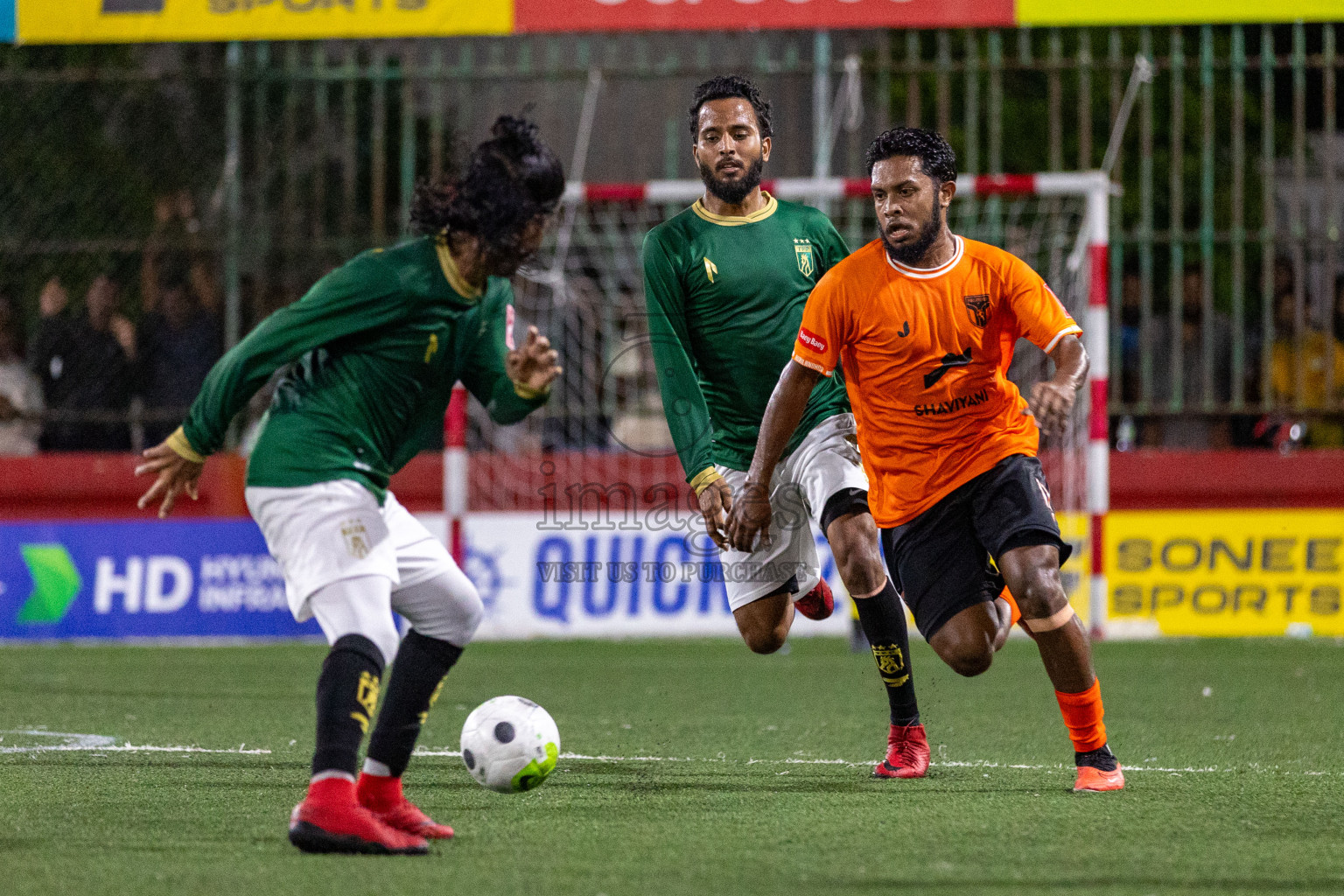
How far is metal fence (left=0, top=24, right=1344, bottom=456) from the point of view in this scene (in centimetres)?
1193

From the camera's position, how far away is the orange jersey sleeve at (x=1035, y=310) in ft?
17.6

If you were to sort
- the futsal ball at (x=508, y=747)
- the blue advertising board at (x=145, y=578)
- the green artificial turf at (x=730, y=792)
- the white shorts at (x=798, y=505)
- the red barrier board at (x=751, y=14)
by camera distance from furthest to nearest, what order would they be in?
1. the blue advertising board at (x=145, y=578)
2. the red barrier board at (x=751, y=14)
3. the white shorts at (x=798, y=505)
4. the futsal ball at (x=508, y=747)
5. the green artificial turf at (x=730, y=792)

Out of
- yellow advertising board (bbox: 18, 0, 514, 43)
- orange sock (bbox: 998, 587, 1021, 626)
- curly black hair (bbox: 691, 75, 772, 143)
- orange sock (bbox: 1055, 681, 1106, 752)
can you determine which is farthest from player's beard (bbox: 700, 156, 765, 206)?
yellow advertising board (bbox: 18, 0, 514, 43)

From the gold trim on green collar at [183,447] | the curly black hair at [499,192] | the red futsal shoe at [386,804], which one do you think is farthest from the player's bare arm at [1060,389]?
the gold trim on green collar at [183,447]

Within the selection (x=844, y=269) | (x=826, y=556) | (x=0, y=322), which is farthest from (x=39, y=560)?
(x=844, y=269)

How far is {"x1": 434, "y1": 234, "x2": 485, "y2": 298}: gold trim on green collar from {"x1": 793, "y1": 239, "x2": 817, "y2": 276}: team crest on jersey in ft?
6.52

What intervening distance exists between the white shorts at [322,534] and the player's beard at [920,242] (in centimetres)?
199

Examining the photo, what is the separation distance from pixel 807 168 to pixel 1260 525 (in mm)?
4204

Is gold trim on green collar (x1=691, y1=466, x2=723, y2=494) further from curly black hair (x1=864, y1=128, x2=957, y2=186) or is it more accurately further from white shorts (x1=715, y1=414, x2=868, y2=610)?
curly black hair (x1=864, y1=128, x2=957, y2=186)

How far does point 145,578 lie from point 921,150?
7.95 metres

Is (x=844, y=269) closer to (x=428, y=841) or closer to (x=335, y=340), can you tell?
(x=335, y=340)

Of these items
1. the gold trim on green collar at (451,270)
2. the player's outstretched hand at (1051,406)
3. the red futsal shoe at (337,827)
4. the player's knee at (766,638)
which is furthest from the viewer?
the player's knee at (766,638)

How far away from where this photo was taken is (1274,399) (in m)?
12.3

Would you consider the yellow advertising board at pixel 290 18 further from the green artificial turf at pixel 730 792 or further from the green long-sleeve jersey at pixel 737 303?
the green long-sleeve jersey at pixel 737 303
